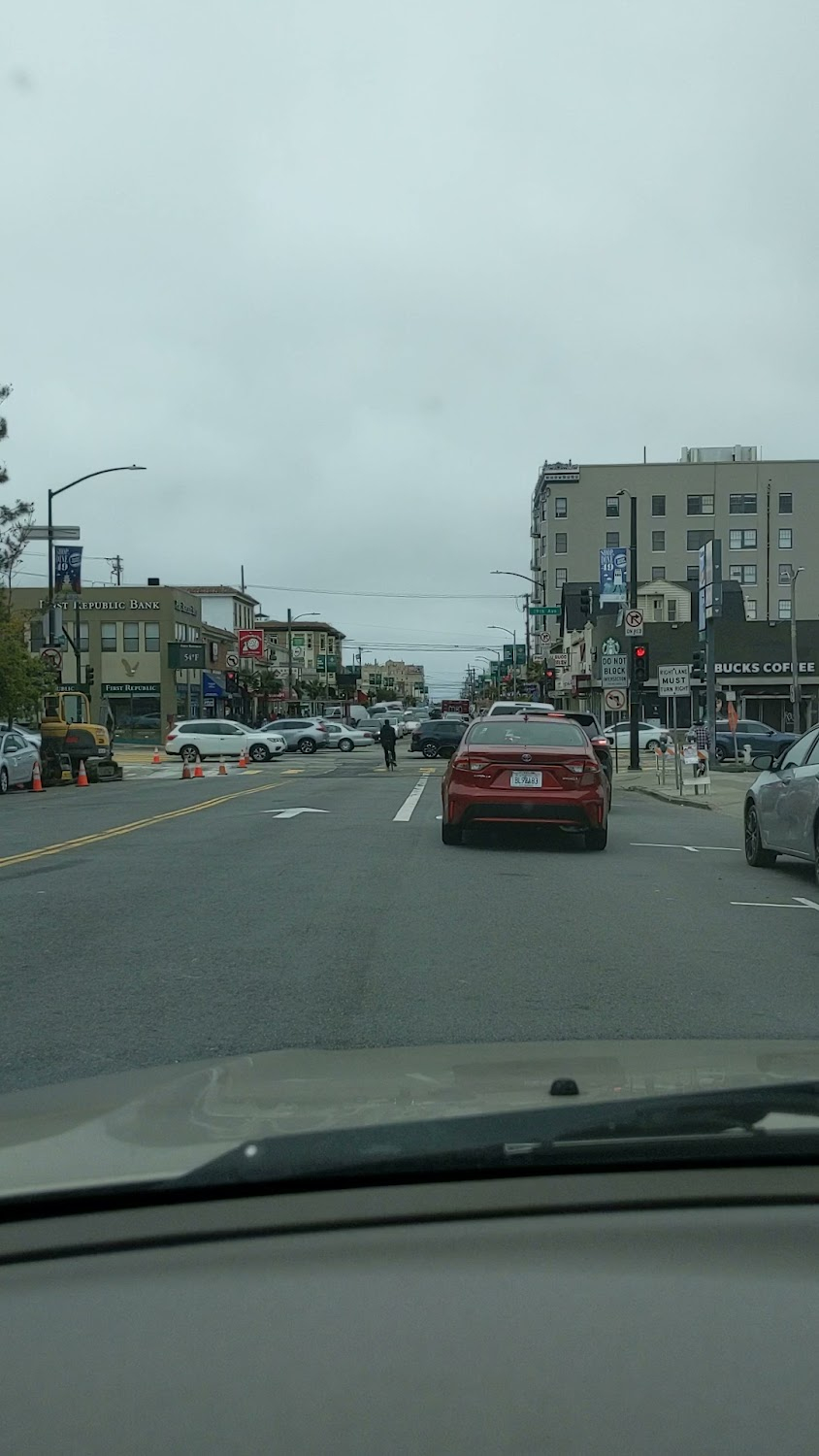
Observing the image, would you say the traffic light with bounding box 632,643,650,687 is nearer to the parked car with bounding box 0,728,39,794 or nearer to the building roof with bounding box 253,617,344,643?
the parked car with bounding box 0,728,39,794

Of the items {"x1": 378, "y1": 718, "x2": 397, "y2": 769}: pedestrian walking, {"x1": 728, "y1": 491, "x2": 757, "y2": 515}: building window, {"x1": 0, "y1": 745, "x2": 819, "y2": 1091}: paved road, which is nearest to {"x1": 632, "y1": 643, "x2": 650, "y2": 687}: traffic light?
{"x1": 378, "y1": 718, "x2": 397, "y2": 769}: pedestrian walking

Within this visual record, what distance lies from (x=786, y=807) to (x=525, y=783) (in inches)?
119

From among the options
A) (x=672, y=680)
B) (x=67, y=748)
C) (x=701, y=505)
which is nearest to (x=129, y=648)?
(x=701, y=505)

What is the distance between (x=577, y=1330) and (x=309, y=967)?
20.8ft

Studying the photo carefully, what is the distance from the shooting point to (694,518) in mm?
98688

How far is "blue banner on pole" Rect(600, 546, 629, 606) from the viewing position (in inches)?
2067

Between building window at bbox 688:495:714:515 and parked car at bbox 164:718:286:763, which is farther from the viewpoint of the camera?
building window at bbox 688:495:714:515

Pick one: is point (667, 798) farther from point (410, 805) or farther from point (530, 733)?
point (530, 733)

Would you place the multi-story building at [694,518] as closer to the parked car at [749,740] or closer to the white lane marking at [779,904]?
the parked car at [749,740]

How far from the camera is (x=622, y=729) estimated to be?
5894 cm

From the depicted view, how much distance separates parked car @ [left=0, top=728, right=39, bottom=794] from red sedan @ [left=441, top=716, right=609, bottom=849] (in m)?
17.9

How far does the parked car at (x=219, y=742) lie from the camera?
167ft

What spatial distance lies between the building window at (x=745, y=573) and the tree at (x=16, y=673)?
68481mm

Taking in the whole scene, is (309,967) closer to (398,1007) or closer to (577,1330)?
(398,1007)
